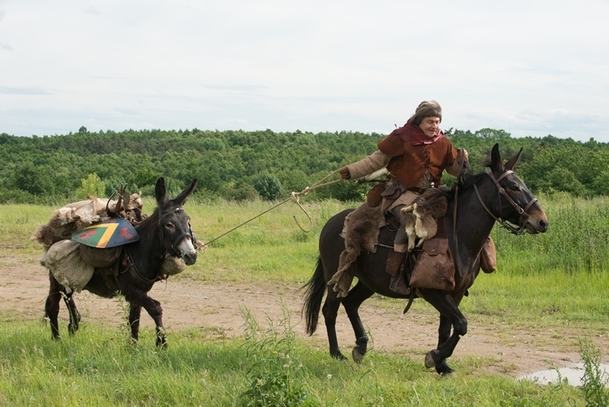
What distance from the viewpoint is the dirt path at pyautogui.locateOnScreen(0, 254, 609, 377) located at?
7.55 m

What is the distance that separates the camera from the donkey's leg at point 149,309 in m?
7.04

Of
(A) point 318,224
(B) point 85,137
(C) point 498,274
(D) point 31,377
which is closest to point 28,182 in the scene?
(A) point 318,224

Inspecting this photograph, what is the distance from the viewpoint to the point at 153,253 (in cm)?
737

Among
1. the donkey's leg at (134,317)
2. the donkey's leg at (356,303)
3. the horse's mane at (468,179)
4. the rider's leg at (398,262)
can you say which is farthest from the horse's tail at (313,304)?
the horse's mane at (468,179)

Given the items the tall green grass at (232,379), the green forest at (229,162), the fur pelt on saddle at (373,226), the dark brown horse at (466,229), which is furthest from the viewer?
the green forest at (229,162)

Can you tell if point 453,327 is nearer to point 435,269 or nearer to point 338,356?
point 435,269

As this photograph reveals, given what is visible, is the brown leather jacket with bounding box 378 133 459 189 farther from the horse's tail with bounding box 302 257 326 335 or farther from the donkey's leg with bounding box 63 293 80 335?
the donkey's leg with bounding box 63 293 80 335

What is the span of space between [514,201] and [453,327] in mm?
1278

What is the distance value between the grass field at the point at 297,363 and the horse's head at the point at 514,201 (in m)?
1.37

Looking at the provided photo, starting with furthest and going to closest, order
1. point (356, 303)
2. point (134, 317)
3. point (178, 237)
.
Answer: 1. point (356, 303)
2. point (134, 317)
3. point (178, 237)

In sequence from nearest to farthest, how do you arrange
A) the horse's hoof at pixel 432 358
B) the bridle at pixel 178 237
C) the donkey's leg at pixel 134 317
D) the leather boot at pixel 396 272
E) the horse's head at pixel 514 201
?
1. the horse's head at pixel 514 201
2. the horse's hoof at pixel 432 358
3. the leather boot at pixel 396 272
4. the bridle at pixel 178 237
5. the donkey's leg at pixel 134 317

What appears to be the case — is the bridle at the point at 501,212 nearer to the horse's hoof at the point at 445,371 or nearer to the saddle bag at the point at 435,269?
the saddle bag at the point at 435,269

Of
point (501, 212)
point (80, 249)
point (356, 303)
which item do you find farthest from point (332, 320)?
point (80, 249)

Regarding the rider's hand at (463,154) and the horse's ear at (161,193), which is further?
the horse's ear at (161,193)
